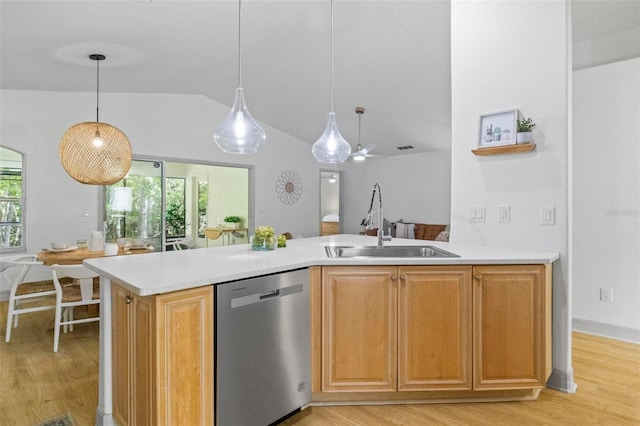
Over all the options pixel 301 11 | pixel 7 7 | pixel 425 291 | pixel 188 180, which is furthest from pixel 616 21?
pixel 188 180

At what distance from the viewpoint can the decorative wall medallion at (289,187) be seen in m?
7.69

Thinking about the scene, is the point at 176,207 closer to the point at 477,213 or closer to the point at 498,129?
the point at 477,213

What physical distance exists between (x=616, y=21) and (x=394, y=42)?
1909 mm

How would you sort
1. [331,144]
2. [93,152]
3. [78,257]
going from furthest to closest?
[93,152] → [78,257] → [331,144]

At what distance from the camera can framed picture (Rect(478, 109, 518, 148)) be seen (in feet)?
8.70

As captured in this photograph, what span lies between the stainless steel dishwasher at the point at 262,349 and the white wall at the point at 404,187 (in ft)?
19.9

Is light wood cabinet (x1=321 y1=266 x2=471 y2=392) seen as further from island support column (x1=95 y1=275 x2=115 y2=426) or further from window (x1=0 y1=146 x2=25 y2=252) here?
window (x1=0 y1=146 x2=25 y2=252)

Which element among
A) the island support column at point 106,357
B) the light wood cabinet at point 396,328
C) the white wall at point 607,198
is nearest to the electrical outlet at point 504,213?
the light wood cabinet at point 396,328

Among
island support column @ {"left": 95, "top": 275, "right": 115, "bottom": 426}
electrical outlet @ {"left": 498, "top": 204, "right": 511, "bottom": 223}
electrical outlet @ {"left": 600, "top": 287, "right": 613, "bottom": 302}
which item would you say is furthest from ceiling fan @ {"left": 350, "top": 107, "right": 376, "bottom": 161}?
island support column @ {"left": 95, "top": 275, "right": 115, "bottom": 426}

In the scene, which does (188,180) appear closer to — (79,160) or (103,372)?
(79,160)

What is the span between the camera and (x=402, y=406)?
7.32 feet

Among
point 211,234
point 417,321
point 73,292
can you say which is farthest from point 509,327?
point 211,234

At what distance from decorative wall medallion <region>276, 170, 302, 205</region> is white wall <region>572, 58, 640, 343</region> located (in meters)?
5.21

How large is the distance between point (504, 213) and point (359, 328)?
4.52 feet
